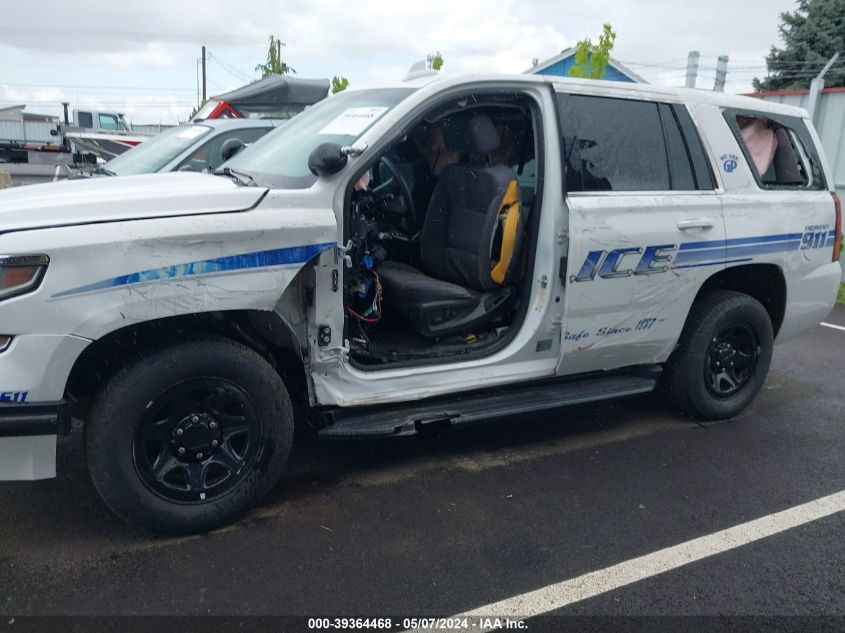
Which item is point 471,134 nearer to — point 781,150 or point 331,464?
point 331,464

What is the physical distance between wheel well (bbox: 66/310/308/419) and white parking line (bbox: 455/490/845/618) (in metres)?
1.42

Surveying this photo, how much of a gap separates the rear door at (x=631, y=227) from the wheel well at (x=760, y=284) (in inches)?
13.4

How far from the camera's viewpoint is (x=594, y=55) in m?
11.2

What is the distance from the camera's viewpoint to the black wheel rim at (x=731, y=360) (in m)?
4.85

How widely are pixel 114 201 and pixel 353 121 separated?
1319mm

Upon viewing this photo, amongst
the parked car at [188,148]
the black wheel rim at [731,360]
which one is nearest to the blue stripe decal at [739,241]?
the black wheel rim at [731,360]

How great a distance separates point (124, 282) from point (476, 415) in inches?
73.4

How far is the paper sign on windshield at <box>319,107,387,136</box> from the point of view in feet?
12.2

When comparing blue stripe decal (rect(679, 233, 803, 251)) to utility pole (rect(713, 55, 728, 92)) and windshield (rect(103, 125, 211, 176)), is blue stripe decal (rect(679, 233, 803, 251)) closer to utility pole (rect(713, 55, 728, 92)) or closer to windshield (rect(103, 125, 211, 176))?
windshield (rect(103, 125, 211, 176))

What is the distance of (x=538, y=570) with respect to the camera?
3170mm

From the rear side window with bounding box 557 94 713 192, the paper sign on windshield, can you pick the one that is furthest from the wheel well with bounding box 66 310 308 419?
the rear side window with bounding box 557 94 713 192

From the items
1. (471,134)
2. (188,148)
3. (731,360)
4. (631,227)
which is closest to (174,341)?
(471,134)

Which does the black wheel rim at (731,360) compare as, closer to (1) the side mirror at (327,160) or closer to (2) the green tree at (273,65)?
(1) the side mirror at (327,160)

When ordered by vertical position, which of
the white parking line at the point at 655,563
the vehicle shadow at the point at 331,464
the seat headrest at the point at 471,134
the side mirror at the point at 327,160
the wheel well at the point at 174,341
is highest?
the seat headrest at the point at 471,134
